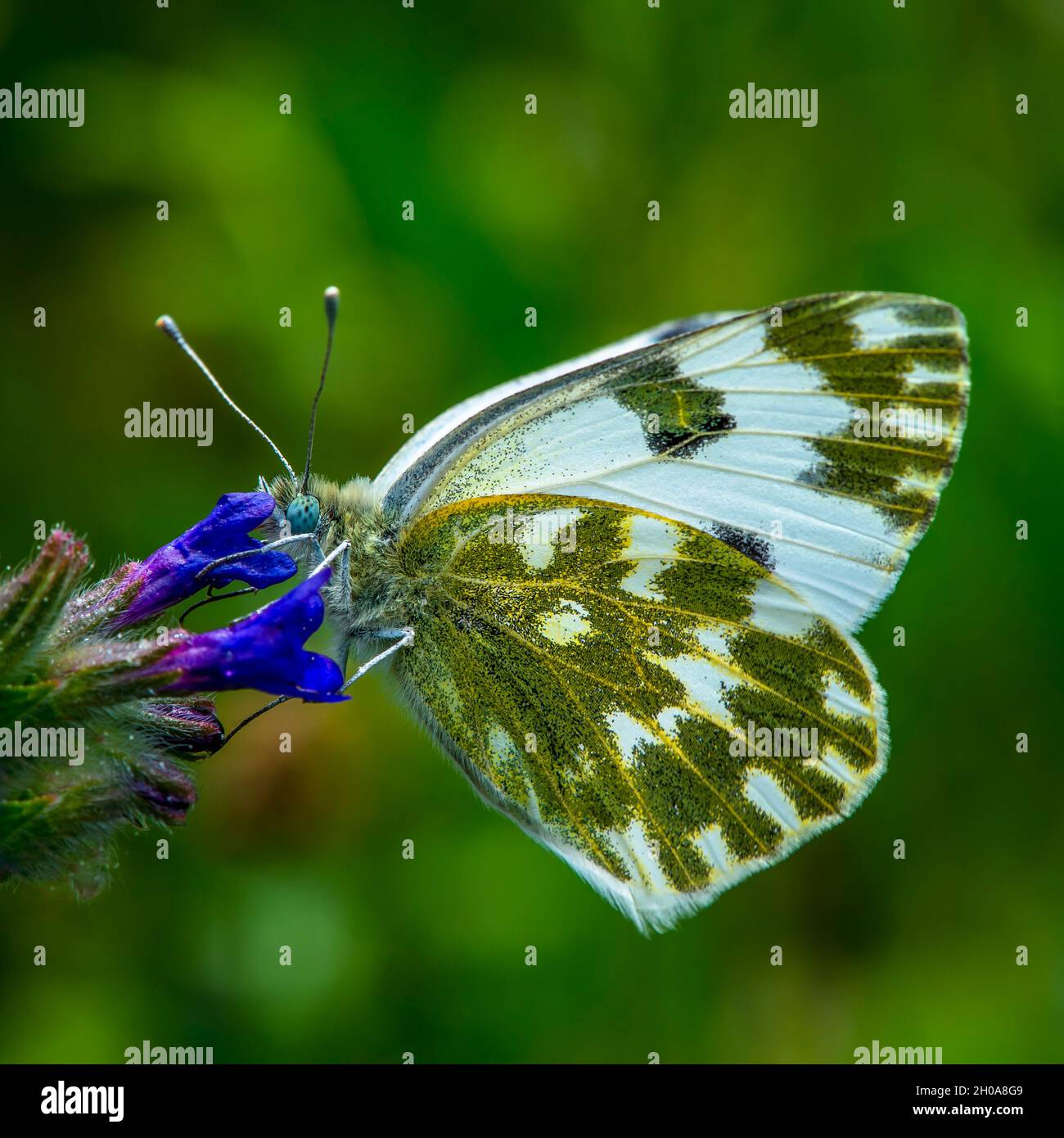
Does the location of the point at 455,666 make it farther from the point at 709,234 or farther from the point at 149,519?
the point at 709,234

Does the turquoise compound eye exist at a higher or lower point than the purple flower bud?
higher

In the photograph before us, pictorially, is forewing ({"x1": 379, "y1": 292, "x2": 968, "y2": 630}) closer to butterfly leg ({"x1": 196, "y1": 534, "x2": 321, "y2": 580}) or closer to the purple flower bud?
butterfly leg ({"x1": 196, "y1": 534, "x2": 321, "y2": 580})

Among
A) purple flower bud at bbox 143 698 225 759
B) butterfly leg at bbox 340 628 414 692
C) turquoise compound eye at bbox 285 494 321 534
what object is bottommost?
purple flower bud at bbox 143 698 225 759

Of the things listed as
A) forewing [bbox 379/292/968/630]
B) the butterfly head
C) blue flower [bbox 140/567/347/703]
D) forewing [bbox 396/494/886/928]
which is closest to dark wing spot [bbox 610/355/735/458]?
forewing [bbox 379/292/968/630]

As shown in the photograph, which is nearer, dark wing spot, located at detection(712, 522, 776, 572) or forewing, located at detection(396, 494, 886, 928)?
forewing, located at detection(396, 494, 886, 928)

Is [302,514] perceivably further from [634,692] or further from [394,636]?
[634,692]

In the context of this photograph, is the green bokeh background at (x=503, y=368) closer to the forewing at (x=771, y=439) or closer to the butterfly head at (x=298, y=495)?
the forewing at (x=771, y=439)
